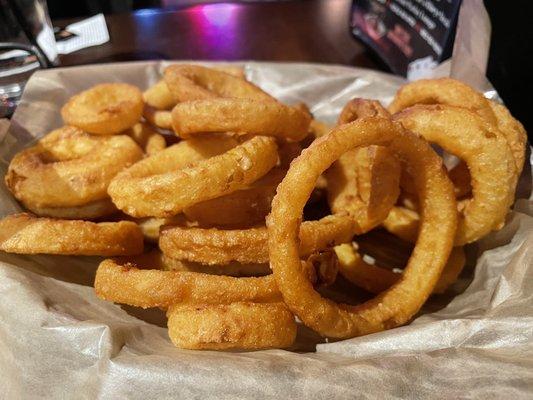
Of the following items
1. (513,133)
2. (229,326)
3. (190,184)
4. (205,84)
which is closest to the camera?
(229,326)

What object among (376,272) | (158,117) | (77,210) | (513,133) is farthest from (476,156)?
(77,210)

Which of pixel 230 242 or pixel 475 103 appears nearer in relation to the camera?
pixel 230 242

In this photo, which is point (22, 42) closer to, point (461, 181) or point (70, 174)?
point (70, 174)

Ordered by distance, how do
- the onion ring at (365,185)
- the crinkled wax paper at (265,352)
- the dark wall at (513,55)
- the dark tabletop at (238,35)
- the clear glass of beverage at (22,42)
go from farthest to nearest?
the dark tabletop at (238,35), the clear glass of beverage at (22,42), the dark wall at (513,55), the onion ring at (365,185), the crinkled wax paper at (265,352)

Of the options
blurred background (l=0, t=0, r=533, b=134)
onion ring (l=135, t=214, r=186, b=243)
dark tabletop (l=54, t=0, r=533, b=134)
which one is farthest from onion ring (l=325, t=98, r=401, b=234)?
dark tabletop (l=54, t=0, r=533, b=134)

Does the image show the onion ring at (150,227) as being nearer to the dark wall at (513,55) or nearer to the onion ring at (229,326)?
the onion ring at (229,326)

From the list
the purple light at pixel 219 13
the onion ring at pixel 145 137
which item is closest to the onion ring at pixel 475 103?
the onion ring at pixel 145 137

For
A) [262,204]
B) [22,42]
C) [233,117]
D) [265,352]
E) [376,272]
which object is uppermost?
[233,117]

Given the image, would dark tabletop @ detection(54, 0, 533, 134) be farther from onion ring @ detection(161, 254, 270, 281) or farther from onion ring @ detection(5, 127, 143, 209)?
onion ring @ detection(161, 254, 270, 281)
